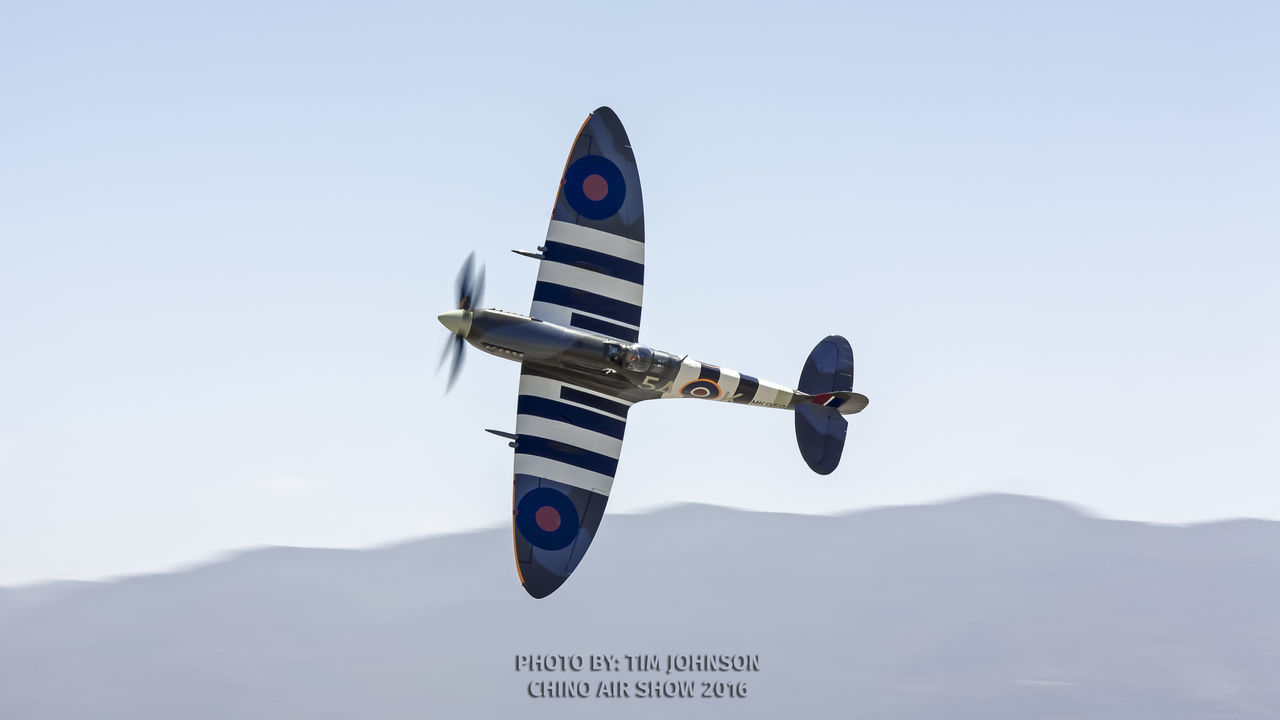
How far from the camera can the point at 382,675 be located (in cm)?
16088

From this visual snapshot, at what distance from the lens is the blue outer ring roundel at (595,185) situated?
28234 mm

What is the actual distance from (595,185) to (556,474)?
26.7ft

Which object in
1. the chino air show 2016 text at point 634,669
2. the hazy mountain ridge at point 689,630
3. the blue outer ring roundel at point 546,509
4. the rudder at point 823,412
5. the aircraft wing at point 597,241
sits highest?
the aircraft wing at point 597,241

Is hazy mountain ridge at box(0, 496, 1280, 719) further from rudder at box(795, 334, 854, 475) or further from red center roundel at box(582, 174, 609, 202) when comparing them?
red center roundel at box(582, 174, 609, 202)

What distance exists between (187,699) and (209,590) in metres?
41.9

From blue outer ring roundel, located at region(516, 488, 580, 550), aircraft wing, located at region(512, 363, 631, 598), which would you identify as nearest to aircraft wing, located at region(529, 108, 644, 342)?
aircraft wing, located at region(512, 363, 631, 598)

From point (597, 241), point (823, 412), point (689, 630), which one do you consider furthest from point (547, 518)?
point (689, 630)

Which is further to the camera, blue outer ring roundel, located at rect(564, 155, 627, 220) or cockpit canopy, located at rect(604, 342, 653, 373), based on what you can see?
blue outer ring roundel, located at rect(564, 155, 627, 220)

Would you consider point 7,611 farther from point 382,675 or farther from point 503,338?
point 503,338

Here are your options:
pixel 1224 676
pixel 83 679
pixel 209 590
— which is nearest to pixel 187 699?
pixel 83 679

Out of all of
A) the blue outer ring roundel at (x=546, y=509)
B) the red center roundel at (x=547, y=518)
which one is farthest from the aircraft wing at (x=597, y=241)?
the red center roundel at (x=547, y=518)

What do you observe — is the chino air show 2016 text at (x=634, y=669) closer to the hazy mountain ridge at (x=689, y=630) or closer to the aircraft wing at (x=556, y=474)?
the aircraft wing at (x=556, y=474)

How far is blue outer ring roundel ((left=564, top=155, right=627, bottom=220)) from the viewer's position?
2823 centimetres

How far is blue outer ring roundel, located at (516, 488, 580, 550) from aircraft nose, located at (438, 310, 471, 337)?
457cm
